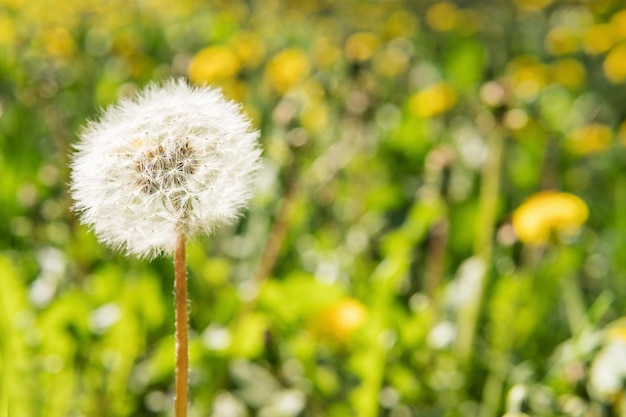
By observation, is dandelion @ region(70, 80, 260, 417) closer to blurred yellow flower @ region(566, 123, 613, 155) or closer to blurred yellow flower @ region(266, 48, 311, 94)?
blurred yellow flower @ region(566, 123, 613, 155)

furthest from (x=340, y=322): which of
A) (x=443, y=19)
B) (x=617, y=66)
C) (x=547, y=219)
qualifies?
(x=443, y=19)

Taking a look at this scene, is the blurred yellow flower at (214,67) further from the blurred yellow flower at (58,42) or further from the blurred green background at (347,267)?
the blurred yellow flower at (58,42)

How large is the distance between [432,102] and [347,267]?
110 centimetres

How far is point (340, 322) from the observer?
1311 mm

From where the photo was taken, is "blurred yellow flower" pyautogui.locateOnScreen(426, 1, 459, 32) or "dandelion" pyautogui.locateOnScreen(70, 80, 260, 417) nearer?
"dandelion" pyautogui.locateOnScreen(70, 80, 260, 417)

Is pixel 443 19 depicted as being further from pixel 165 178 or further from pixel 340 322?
pixel 165 178

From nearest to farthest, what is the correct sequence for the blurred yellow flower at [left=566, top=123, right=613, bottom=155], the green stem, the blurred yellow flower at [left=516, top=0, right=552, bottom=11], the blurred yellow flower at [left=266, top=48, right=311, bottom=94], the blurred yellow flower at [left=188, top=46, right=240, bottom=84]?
1. the green stem
2. the blurred yellow flower at [left=566, top=123, right=613, bottom=155]
3. the blurred yellow flower at [left=188, top=46, right=240, bottom=84]
4. the blurred yellow flower at [left=266, top=48, right=311, bottom=94]
5. the blurred yellow flower at [left=516, top=0, right=552, bottom=11]

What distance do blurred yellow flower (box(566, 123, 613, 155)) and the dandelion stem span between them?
192cm

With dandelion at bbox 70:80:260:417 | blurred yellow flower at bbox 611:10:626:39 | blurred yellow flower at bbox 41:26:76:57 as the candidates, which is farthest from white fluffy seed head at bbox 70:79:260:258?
blurred yellow flower at bbox 611:10:626:39

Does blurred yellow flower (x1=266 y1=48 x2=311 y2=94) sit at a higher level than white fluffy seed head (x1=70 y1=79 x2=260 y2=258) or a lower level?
higher

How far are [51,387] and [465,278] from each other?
834mm

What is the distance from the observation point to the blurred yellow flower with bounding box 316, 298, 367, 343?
1.30 metres

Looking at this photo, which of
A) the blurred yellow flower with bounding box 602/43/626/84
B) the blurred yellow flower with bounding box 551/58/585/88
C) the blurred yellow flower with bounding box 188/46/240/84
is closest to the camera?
the blurred yellow flower with bounding box 188/46/240/84

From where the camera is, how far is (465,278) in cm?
154
